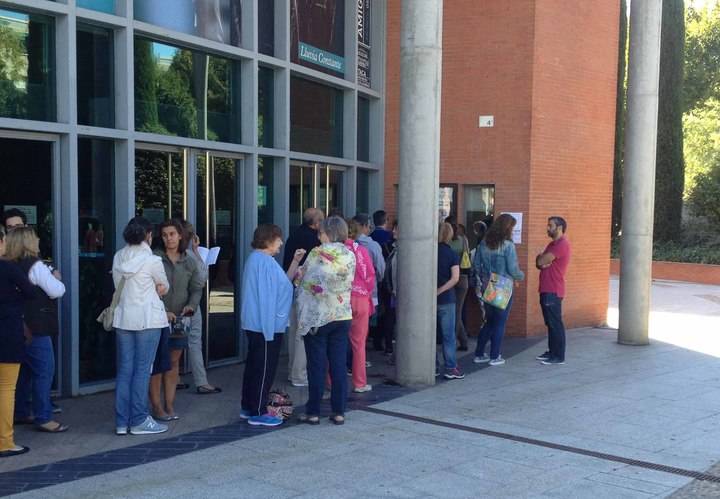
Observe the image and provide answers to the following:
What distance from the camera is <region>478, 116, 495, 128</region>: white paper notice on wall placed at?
1207 centimetres

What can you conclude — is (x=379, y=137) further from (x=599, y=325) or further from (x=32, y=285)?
(x=32, y=285)

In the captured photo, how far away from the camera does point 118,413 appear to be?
6543 millimetres

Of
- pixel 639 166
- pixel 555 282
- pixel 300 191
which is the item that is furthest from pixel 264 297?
pixel 639 166

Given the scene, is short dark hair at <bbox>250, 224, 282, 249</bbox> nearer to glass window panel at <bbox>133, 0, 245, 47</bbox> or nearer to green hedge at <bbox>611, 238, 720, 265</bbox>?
glass window panel at <bbox>133, 0, 245, 47</bbox>

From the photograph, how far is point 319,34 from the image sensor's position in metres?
11.2

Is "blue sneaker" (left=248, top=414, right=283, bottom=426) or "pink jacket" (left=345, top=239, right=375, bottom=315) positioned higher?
"pink jacket" (left=345, top=239, right=375, bottom=315)

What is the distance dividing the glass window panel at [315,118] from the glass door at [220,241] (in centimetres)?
133

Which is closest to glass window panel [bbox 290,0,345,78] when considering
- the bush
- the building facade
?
the building facade

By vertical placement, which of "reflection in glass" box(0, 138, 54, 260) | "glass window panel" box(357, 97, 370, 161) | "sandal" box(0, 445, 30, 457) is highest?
"glass window panel" box(357, 97, 370, 161)

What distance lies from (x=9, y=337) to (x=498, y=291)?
18.4ft

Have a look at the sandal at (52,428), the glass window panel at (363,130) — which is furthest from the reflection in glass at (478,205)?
the sandal at (52,428)

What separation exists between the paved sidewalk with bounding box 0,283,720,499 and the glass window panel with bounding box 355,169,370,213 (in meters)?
4.22

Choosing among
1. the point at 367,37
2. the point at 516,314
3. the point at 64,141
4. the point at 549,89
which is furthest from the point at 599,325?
the point at 64,141

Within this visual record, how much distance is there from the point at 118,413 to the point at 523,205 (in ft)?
23.3
